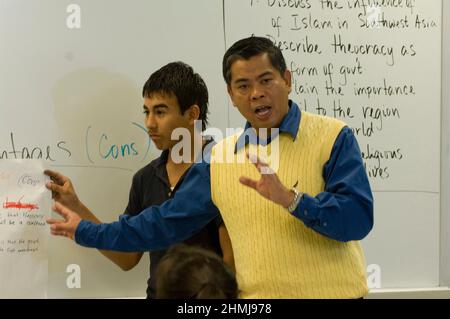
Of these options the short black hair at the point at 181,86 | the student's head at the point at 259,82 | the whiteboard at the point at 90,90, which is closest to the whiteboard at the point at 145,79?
the whiteboard at the point at 90,90

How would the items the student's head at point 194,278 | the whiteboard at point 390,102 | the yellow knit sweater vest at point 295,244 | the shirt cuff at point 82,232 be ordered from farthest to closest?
1. the whiteboard at point 390,102
2. the shirt cuff at point 82,232
3. the yellow knit sweater vest at point 295,244
4. the student's head at point 194,278

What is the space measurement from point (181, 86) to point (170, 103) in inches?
3.0

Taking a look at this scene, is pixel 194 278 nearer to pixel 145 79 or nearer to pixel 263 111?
pixel 263 111

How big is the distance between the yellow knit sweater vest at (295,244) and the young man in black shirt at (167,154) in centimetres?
33

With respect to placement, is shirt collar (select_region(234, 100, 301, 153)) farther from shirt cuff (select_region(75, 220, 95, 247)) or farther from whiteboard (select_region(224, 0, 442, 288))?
whiteboard (select_region(224, 0, 442, 288))

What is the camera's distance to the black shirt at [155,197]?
2.01 metres

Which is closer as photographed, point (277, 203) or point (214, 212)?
point (277, 203)

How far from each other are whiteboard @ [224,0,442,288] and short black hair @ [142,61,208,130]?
397 mm

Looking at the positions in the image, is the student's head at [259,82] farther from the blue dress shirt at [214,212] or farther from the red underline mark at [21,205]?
the red underline mark at [21,205]

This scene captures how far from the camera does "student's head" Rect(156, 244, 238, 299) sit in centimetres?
104

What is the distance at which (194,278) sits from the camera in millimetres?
1041

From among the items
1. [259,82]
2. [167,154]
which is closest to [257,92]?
[259,82]

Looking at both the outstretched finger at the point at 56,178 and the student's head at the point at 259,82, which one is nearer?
the student's head at the point at 259,82

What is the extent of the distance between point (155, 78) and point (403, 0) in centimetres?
102
